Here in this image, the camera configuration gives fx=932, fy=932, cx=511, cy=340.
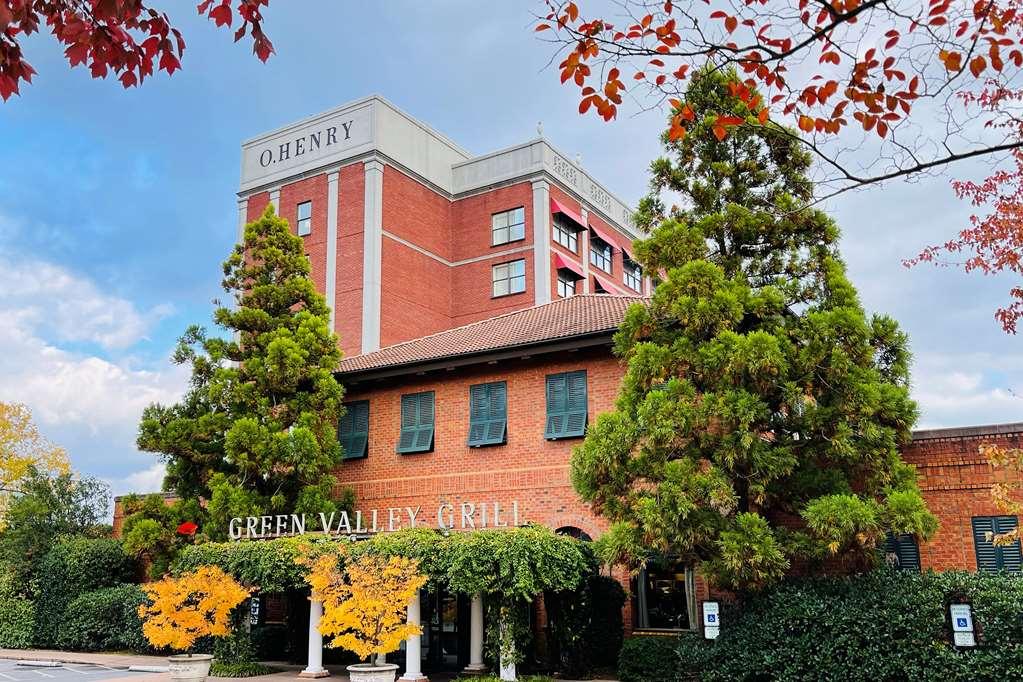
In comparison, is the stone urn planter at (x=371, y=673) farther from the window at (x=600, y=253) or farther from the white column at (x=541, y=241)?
the window at (x=600, y=253)

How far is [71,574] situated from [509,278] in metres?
23.5

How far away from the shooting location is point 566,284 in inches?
1772

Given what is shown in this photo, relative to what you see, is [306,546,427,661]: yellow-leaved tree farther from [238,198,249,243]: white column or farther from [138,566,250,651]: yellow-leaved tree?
[238,198,249,243]: white column

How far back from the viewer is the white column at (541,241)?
140 ft

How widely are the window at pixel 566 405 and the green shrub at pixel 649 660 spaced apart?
4.79 meters

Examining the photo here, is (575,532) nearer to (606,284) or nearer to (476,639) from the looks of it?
(476,639)

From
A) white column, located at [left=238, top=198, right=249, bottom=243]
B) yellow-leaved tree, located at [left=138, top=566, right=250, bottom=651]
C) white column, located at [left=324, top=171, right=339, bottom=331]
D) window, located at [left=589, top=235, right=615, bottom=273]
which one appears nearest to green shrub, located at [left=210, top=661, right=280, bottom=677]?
yellow-leaved tree, located at [left=138, top=566, right=250, bottom=651]

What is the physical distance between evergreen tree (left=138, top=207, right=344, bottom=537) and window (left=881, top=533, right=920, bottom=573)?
40.2 ft

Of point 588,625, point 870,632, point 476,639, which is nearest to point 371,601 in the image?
point 476,639

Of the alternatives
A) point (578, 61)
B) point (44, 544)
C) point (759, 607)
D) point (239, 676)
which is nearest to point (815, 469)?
point (759, 607)

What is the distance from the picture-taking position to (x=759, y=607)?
1511 centimetres

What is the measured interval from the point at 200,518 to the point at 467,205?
2647 cm

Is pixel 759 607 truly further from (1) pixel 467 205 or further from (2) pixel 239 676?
Result: (1) pixel 467 205

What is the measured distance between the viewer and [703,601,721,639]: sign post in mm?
15641
